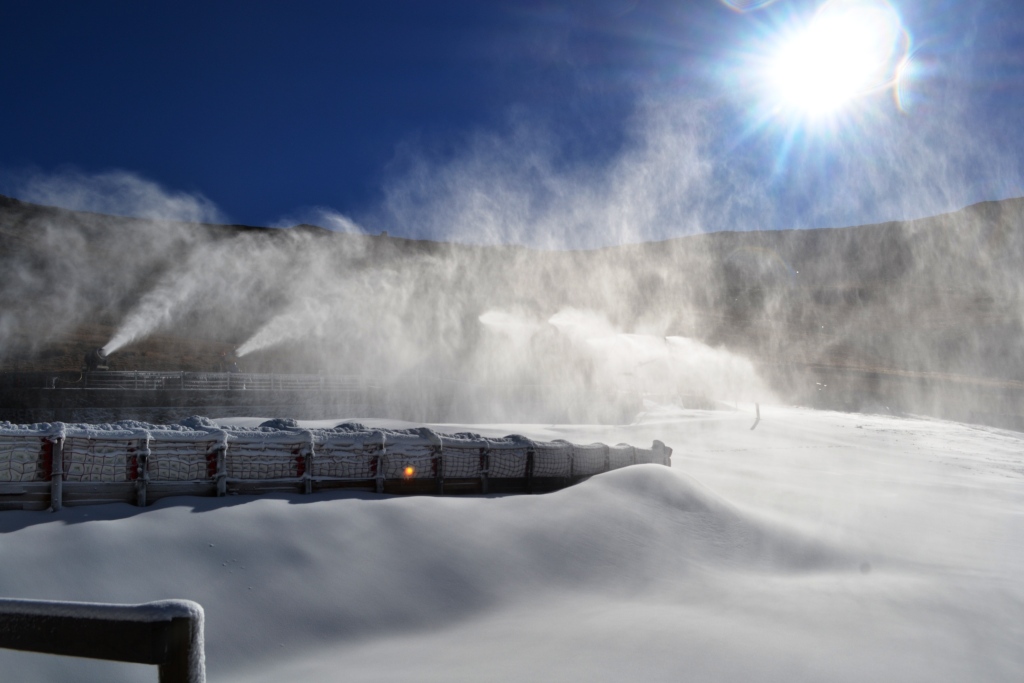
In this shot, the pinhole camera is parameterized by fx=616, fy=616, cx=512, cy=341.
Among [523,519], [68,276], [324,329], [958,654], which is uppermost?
[68,276]

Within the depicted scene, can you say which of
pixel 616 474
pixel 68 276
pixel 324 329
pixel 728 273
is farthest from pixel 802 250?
pixel 616 474

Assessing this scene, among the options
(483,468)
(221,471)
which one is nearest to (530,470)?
(483,468)

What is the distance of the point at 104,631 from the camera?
1.58m

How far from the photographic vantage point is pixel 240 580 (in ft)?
19.3

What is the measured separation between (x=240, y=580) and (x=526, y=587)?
299cm

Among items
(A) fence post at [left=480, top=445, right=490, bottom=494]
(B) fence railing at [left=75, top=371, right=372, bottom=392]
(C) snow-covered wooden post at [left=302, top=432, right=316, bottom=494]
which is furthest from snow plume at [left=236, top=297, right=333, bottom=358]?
(C) snow-covered wooden post at [left=302, top=432, right=316, bottom=494]

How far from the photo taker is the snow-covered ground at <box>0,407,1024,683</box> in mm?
5180

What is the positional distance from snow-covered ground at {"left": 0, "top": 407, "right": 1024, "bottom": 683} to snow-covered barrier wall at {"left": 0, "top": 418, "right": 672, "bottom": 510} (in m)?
0.30

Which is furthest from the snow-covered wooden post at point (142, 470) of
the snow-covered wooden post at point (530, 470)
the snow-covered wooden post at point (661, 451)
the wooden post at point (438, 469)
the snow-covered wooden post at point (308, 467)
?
the snow-covered wooden post at point (661, 451)

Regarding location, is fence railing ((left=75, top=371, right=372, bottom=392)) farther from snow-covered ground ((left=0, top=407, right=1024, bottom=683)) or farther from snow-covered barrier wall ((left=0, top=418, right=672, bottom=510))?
snow-covered ground ((left=0, top=407, right=1024, bottom=683))

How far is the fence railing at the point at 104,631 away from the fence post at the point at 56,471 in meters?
5.90

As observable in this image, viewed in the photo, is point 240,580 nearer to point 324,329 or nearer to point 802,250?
point 324,329

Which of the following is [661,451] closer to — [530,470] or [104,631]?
[530,470]

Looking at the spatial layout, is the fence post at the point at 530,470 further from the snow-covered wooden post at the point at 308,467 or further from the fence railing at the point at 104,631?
the fence railing at the point at 104,631
